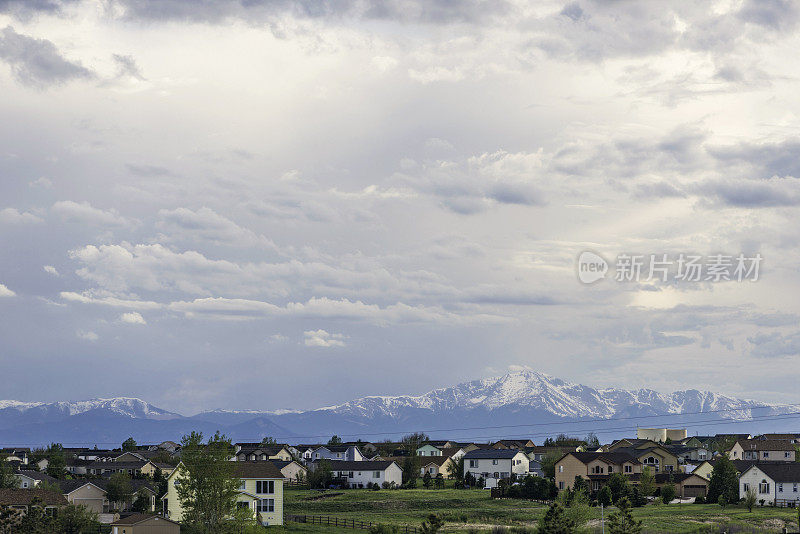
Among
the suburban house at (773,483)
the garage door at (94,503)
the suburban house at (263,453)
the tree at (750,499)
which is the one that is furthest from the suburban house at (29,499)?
the suburban house at (773,483)

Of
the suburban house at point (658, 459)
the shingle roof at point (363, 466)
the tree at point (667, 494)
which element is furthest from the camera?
the shingle roof at point (363, 466)

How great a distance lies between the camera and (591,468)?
121812 mm

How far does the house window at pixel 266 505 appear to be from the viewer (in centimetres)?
8938

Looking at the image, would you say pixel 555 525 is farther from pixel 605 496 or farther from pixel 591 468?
pixel 591 468

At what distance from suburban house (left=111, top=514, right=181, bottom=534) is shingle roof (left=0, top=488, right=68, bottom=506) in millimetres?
11869

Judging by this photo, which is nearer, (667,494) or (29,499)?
(29,499)

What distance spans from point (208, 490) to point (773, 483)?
65.4 meters

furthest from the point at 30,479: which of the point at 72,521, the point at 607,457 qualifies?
the point at 607,457

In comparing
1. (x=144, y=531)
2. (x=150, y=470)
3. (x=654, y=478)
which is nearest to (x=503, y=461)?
(x=654, y=478)

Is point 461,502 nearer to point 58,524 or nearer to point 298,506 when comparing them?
point 298,506

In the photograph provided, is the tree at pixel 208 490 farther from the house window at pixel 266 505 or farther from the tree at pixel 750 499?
the tree at pixel 750 499

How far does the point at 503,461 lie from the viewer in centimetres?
14138

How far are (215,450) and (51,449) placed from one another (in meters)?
108

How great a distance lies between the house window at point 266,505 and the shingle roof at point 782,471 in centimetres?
5489
